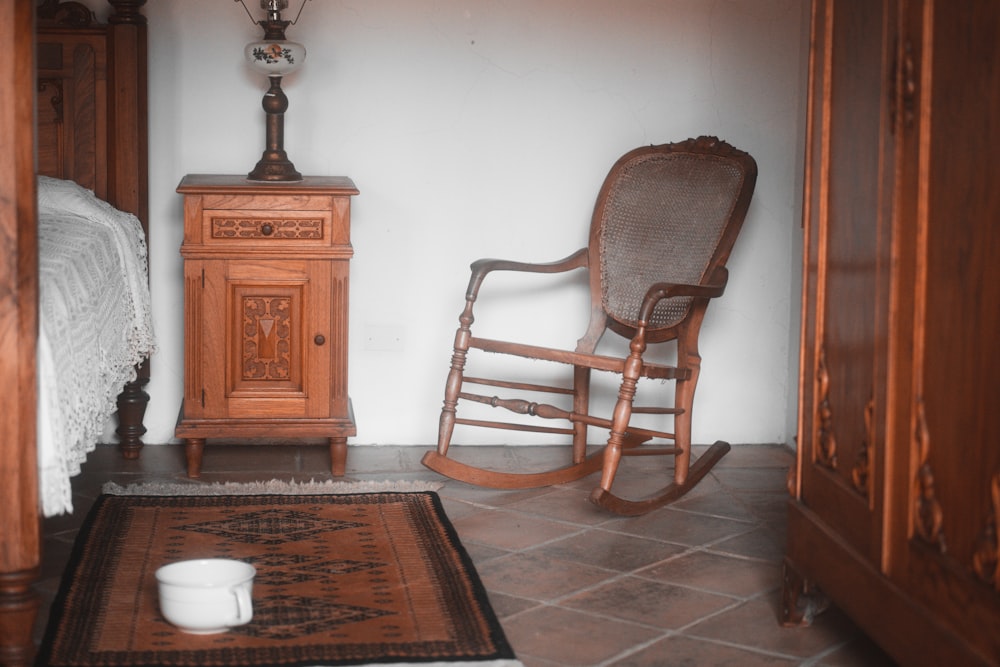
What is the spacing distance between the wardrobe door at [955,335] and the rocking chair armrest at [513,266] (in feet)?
5.79

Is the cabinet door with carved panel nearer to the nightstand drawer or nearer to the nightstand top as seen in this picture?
the nightstand drawer

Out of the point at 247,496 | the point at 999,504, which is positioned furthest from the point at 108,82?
the point at 999,504

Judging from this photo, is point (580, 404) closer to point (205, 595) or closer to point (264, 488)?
point (264, 488)

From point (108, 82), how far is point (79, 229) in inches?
29.0

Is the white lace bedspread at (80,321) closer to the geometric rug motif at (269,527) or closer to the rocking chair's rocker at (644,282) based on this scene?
the geometric rug motif at (269,527)

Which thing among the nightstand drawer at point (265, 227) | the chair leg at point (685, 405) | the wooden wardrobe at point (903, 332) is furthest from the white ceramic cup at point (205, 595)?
the chair leg at point (685, 405)

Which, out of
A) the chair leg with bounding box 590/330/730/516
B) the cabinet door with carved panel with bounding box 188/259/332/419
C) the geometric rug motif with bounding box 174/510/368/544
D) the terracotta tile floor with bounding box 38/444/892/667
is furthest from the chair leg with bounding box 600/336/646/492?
the cabinet door with carved panel with bounding box 188/259/332/419

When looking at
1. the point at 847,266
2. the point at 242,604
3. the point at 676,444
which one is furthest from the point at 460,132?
the point at 242,604

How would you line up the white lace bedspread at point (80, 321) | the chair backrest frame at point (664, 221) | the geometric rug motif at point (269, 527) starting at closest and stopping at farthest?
the white lace bedspread at point (80, 321), the geometric rug motif at point (269, 527), the chair backrest frame at point (664, 221)

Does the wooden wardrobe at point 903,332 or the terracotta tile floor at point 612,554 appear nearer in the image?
the wooden wardrobe at point 903,332

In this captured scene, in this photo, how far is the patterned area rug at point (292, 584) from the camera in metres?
2.15

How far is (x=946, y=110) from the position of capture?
1.72 metres

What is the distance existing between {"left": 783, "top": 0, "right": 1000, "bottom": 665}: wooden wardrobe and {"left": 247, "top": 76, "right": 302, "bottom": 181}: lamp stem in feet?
5.78

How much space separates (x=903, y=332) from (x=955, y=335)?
0.18 metres
